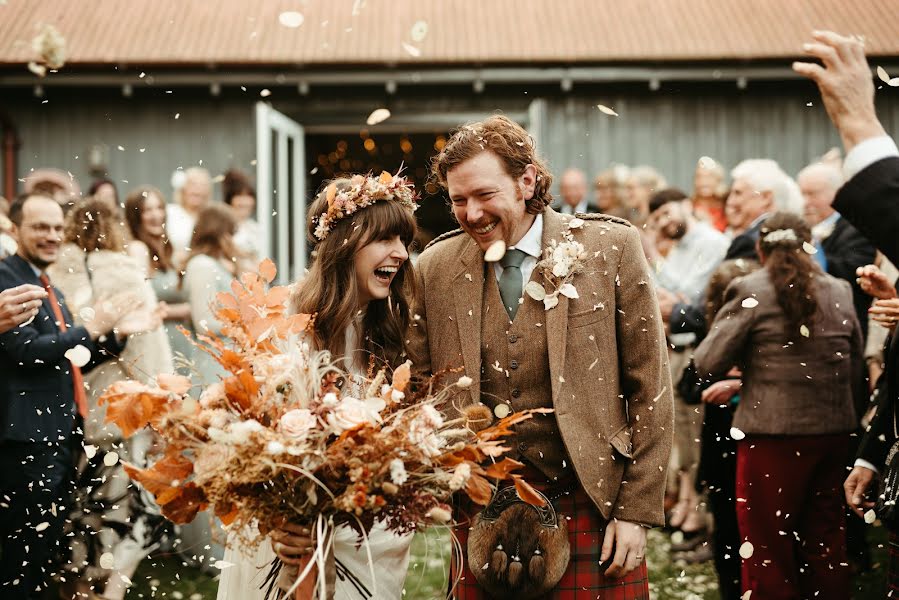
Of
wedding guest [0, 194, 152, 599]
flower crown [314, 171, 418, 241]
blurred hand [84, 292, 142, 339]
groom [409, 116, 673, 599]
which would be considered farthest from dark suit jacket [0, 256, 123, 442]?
groom [409, 116, 673, 599]

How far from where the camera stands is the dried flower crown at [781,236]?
175 inches

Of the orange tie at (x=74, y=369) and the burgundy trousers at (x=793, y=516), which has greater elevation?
the orange tie at (x=74, y=369)

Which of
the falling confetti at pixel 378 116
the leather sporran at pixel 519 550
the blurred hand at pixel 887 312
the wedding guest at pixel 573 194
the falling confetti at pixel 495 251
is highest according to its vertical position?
the falling confetti at pixel 378 116

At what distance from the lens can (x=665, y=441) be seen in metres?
2.97

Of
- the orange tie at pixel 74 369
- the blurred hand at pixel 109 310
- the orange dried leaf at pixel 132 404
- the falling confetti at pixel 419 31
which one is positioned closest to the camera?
the orange dried leaf at pixel 132 404

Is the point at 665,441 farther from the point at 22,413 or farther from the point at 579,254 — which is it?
the point at 22,413

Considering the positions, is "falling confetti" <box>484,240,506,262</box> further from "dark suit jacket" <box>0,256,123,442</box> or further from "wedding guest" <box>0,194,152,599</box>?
"wedding guest" <box>0,194,152,599</box>

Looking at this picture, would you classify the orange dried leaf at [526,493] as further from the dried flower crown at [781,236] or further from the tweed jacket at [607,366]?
the dried flower crown at [781,236]

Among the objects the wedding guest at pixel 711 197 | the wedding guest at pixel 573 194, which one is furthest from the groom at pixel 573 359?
the wedding guest at pixel 573 194

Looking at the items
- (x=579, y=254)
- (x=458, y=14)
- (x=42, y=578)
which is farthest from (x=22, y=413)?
(x=458, y=14)

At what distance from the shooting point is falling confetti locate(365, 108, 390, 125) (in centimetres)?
867

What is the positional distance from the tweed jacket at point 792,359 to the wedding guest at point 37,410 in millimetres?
3020

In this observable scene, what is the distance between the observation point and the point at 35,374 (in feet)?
14.5

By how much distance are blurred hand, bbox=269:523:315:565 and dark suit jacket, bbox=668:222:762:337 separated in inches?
127
